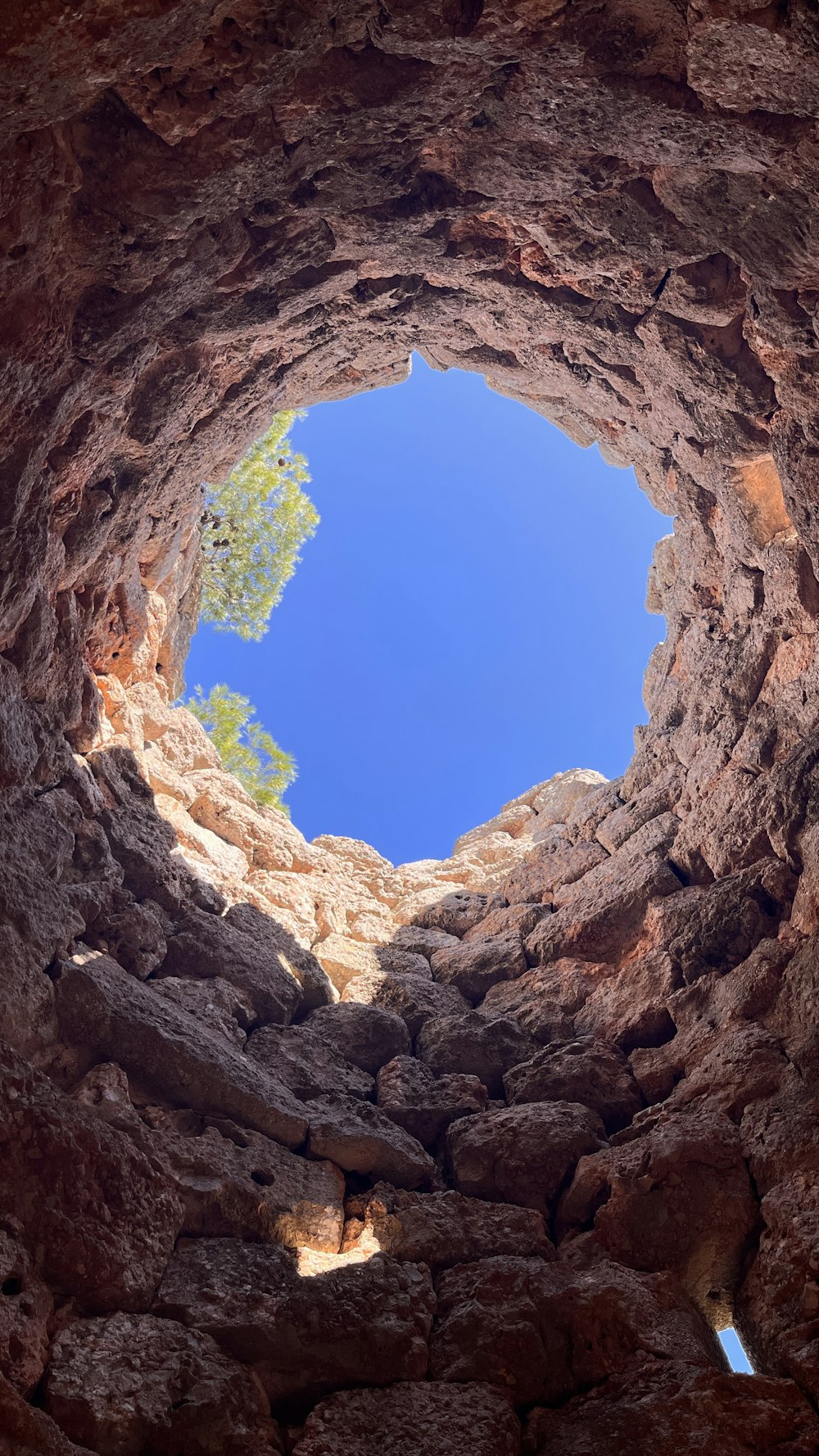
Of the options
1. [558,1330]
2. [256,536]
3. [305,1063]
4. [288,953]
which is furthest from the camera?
[256,536]

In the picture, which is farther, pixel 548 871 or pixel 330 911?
pixel 548 871

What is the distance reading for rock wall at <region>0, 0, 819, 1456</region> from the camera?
17.1 ft

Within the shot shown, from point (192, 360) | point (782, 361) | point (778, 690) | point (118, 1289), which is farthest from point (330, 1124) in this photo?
point (782, 361)

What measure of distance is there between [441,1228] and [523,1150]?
1.03 meters

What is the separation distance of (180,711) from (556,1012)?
6490mm

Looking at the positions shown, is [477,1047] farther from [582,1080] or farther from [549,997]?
[582,1080]

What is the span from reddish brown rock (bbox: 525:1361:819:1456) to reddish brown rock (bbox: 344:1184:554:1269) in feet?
4.40

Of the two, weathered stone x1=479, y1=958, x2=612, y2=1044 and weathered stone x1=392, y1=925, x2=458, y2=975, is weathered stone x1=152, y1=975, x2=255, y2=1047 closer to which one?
weathered stone x1=479, y1=958, x2=612, y2=1044

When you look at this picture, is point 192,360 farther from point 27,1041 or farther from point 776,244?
point 27,1041

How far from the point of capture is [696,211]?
286 inches

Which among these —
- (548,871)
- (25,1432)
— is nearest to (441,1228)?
(25,1432)

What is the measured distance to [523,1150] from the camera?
7422mm

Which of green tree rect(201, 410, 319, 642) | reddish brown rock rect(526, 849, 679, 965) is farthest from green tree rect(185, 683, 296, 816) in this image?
reddish brown rock rect(526, 849, 679, 965)

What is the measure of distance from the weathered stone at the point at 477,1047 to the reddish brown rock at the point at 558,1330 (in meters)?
2.71
